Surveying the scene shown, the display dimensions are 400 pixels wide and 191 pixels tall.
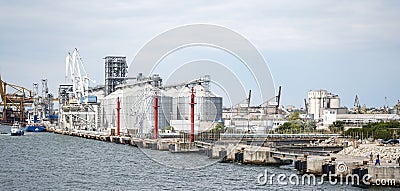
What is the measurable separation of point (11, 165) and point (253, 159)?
42.4 ft

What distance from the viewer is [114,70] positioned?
81.4 m

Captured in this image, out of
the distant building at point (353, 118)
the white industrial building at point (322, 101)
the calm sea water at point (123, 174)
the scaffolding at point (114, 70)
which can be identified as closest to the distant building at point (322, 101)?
the white industrial building at point (322, 101)

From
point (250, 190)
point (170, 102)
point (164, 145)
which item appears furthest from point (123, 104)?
point (250, 190)

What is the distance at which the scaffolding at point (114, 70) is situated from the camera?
80875 mm

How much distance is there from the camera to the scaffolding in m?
80.9

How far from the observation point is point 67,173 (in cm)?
2845

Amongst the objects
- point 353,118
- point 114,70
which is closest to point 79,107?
point 114,70

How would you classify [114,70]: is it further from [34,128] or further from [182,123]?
[182,123]

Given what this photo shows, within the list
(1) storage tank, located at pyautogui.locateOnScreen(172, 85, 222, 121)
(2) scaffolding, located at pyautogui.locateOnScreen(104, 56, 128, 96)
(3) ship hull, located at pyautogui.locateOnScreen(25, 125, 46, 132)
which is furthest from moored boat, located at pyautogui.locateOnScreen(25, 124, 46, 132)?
(1) storage tank, located at pyautogui.locateOnScreen(172, 85, 222, 121)

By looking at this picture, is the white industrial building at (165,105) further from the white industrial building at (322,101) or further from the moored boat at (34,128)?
the white industrial building at (322,101)

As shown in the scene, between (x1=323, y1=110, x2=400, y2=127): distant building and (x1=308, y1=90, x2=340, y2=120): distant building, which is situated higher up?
(x1=308, y1=90, x2=340, y2=120): distant building

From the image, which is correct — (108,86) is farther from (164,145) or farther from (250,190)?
(250,190)

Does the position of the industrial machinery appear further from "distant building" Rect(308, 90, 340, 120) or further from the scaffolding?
"distant building" Rect(308, 90, 340, 120)
